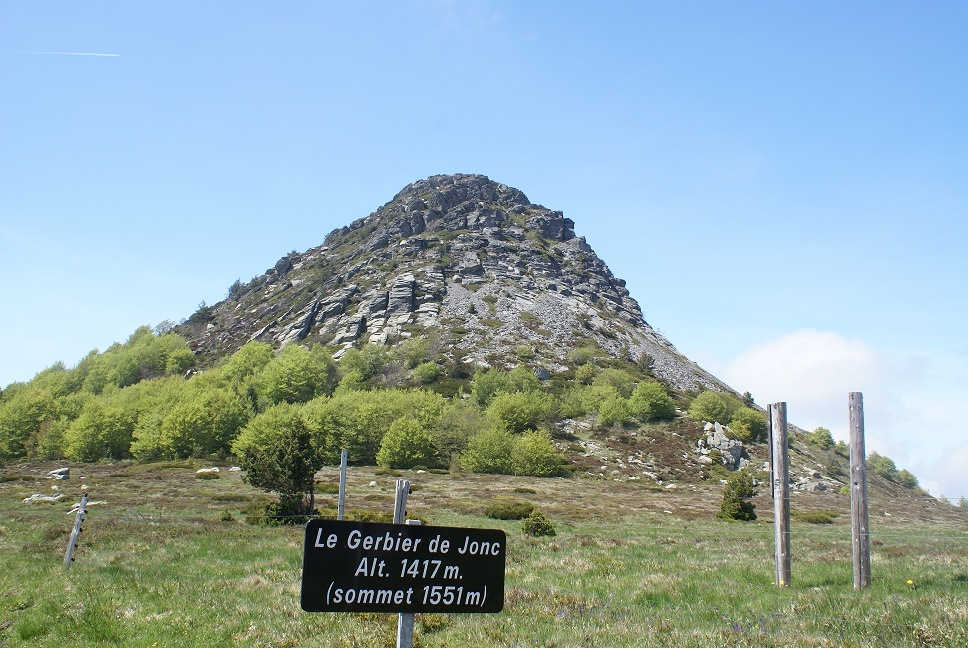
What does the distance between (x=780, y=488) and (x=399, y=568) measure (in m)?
10.2

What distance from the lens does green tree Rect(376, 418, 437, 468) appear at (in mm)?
72125

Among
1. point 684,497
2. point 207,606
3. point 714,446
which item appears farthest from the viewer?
point 714,446

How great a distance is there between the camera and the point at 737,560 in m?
14.6

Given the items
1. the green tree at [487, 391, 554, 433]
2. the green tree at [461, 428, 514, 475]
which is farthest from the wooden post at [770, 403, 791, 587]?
the green tree at [487, 391, 554, 433]

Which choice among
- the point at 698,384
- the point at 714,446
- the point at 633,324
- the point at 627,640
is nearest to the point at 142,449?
the point at 714,446

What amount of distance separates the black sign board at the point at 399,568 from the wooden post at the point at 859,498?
348 inches

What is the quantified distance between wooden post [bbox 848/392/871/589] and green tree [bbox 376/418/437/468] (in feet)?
213

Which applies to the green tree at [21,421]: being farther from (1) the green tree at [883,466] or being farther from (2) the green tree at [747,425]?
(1) the green tree at [883,466]

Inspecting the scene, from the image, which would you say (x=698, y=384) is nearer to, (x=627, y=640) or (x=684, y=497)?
(x=684, y=497)

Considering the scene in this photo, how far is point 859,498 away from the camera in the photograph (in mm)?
10734

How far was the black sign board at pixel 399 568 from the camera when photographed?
409 centimetres

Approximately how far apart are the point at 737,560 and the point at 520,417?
→ 7473 cm

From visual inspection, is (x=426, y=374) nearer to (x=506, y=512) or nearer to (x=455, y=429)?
(x=455, y=429)

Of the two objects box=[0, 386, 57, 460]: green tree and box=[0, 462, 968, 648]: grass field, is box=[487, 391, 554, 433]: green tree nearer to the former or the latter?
box=[0, 462, 968, 648]: grass field
